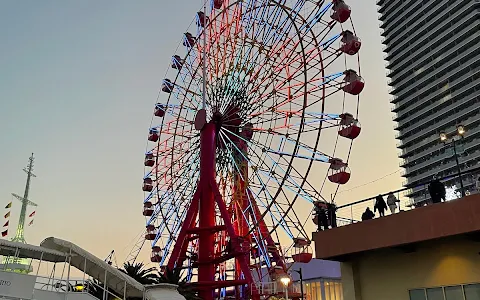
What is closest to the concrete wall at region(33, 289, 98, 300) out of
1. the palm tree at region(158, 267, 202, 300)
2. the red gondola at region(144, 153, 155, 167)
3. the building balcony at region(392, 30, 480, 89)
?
the palm tree at region(158, 267, 202, 300)

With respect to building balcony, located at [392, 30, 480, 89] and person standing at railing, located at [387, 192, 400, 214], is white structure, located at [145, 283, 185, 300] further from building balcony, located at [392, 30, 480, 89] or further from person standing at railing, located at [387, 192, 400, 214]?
building balcony, located at [392, 30, 480, 89]

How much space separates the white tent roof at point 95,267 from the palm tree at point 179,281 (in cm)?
641

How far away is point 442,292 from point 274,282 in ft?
43.3

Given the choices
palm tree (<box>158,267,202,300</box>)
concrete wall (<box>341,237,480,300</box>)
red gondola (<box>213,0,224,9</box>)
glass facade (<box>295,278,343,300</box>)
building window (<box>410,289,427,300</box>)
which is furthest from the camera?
glass facade (<box>295,278,343,300</box>)

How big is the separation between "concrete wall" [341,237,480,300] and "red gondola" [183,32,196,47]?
22.5m

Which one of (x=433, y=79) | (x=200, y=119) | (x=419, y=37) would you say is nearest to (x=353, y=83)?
(x=200, y=119)

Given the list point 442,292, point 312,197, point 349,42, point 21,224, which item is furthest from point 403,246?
point 21,224

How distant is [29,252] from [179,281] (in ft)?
38.0

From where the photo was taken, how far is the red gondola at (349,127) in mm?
26297

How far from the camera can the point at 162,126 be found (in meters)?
35.3

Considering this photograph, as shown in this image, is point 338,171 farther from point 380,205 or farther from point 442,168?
point 442,168

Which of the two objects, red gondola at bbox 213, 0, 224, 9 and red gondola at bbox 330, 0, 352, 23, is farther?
red gondola at bbox 213, 0, 224, 9

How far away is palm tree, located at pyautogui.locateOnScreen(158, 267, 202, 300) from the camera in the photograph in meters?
24.1

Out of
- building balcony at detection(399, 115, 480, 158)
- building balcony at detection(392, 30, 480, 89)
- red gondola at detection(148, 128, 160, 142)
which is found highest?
building balcony at detection(392, 30, 480, 89)
